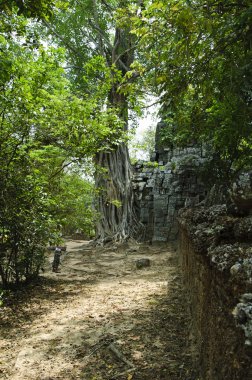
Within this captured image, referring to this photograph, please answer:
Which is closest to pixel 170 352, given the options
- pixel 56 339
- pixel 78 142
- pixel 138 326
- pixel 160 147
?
pixel 138 326

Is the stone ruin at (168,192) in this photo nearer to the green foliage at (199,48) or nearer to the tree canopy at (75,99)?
the tree canopy at (75,99)

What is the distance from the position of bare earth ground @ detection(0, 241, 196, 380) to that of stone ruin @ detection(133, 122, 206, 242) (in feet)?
17.8

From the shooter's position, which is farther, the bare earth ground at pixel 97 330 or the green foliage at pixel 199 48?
the green foliage at pixel 199 48

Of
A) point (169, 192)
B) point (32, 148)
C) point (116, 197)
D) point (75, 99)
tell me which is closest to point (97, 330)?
point (32, 148)

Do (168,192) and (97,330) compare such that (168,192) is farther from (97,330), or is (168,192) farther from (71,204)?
(97,330)

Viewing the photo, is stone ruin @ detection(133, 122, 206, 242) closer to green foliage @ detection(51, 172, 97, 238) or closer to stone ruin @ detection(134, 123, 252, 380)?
green foliage @ detection(51, 172, 97, 238)

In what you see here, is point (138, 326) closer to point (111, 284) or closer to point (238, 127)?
point (111, 284)

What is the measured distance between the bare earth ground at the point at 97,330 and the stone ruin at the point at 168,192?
542 centimetres

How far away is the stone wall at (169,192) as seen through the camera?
12969mm

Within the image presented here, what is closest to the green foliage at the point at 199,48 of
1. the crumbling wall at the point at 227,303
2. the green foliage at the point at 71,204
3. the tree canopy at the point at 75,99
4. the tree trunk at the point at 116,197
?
the tree canopy at the point at 75,99

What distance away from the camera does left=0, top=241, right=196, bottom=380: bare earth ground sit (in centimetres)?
321

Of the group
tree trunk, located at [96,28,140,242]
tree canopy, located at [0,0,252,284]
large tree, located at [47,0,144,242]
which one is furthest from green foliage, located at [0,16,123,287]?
tree trunk, located at [96,28,140,242]

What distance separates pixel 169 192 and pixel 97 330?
31.2ft

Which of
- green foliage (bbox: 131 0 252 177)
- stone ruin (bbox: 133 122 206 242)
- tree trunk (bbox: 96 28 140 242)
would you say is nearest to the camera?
green foliage (bbox: 131 0 252 177)
